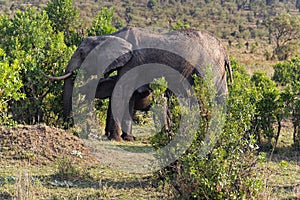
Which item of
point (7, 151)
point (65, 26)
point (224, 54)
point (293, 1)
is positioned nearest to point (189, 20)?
point (293, 1)

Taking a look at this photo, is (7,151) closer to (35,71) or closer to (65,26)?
(35,71)

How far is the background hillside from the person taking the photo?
49156mm

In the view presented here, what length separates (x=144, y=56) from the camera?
1223 centimetres

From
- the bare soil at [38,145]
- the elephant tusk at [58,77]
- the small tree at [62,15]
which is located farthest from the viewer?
the small tree at [62,15]

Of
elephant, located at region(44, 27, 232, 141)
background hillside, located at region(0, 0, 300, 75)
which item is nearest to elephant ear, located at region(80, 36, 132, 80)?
elephant, located at region(44, 27, 232, 141)

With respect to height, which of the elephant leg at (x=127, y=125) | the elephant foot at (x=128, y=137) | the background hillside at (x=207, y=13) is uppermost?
the elephant leg at (x=127, y=125)

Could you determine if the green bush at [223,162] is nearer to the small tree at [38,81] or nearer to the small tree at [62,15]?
the small tree at [38,81]

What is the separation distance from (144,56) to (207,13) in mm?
47990

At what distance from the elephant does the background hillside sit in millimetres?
30028

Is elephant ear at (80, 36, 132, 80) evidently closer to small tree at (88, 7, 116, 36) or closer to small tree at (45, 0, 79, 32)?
small tree at (88, 7, 116, 36)

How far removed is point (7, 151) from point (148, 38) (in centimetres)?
476

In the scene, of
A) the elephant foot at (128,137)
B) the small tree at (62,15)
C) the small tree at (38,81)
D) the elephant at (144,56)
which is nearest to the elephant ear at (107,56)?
the elephant at (144,56)

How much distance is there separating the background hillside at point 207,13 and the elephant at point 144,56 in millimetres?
30028

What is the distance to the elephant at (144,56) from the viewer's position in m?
12.0
